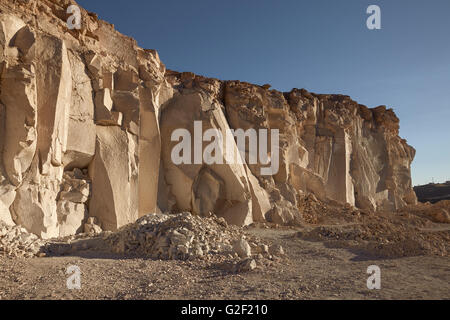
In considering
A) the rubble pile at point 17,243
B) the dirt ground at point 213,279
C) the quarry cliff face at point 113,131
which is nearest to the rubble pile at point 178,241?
the dirt ground at point 213,279

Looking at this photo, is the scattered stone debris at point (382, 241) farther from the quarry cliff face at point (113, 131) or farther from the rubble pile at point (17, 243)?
the rubble pile at point (17, 243)

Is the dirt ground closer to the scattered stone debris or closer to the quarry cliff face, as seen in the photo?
the scattered stone debris

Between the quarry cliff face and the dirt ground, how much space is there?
109 inches

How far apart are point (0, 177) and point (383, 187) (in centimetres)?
2194

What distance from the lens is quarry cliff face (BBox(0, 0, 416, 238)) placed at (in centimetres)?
729

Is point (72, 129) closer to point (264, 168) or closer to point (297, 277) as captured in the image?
point (297, 277)

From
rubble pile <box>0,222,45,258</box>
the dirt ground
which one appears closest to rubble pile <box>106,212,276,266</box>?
the dirt ground

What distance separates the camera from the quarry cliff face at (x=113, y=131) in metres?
7.29

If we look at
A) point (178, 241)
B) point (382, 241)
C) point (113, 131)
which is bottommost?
point (382, 241)

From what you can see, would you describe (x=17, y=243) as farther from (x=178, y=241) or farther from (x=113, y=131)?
(x=113, y=131)

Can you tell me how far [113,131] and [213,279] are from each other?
673 centimetres

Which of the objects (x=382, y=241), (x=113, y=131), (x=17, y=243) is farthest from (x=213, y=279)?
(x=113, y=131)

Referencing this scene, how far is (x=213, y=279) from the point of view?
172 inches

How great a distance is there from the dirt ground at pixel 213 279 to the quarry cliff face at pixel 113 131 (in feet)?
9.10
